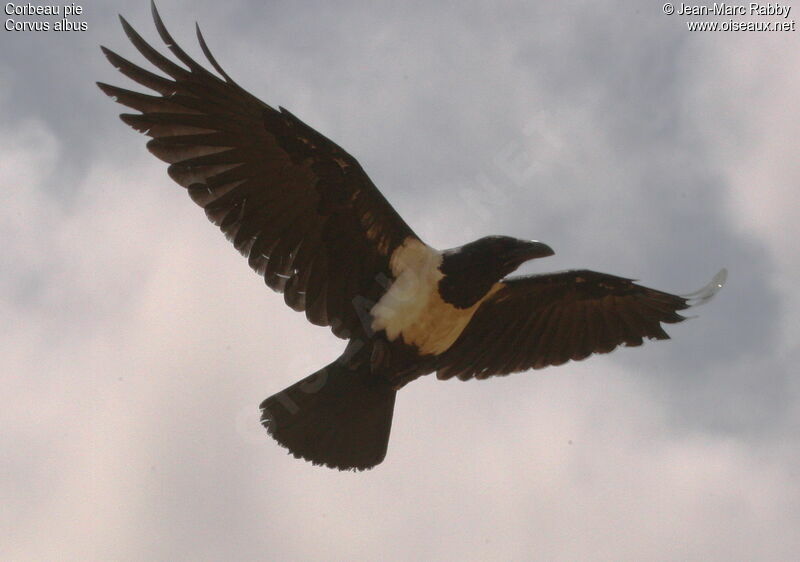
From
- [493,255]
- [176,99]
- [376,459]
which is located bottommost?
[376,459]

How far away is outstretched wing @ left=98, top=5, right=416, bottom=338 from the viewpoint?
26.8ft

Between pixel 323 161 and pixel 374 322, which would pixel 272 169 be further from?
pixel 374 322

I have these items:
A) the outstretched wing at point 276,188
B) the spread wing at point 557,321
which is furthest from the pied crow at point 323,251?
the spread wing at point 557,321

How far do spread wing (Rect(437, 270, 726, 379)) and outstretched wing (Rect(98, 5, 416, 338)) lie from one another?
1166mm

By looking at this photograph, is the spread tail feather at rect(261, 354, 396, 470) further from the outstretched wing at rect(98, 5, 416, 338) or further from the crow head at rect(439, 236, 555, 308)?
the crow head at rect(439, 236, 555, 308)

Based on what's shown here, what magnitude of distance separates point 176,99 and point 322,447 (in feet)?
8.85

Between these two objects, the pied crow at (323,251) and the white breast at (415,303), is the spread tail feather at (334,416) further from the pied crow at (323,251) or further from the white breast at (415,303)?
the white breast at (415,303)

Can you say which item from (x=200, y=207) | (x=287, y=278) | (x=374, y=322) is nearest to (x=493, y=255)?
(x=374, y=322)

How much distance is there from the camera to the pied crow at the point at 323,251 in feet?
26.9

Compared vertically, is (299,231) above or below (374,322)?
above

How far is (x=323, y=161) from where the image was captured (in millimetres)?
8219

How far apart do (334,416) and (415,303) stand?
3.35 ft

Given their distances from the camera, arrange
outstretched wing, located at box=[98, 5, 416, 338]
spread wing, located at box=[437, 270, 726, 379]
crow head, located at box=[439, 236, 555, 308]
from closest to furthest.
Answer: outstretched wing, located at box=[98, 5, 416, 338] → crow head, located at box=[439, 236, 555, 308] → spread wing, located at box=[437, 270, 726, 379]

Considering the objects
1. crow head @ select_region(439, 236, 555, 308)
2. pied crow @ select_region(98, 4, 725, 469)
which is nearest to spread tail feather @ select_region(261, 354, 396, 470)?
pied crow @ select_region(98, 4, 725, 469)
